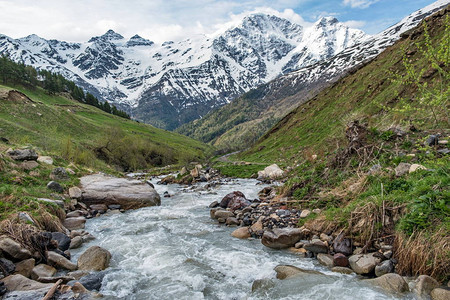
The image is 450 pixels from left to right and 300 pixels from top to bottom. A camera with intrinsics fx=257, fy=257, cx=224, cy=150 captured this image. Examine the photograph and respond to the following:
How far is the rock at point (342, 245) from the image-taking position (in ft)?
32.8

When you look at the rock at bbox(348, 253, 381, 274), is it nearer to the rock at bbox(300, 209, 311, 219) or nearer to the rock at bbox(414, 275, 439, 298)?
the rock at bbox(414, 275, 439, 298)

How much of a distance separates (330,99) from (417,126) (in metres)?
53.5

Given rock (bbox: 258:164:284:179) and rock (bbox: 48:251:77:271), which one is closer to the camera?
rock (bbox: 48:251:77:271)

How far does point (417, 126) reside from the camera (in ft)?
56.3

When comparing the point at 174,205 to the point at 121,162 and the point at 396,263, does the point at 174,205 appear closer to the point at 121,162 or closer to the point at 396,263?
the point at 396,263

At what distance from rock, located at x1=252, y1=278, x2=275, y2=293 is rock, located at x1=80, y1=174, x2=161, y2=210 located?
15295mm

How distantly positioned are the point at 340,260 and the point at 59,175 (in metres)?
21.1

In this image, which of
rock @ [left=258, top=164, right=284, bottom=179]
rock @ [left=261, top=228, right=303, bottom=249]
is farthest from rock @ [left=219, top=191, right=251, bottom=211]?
rock @ [left=258, top=164, right=284, bottom=179]

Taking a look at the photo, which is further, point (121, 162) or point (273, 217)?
point (121, 162)

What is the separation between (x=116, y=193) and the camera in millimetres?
21688

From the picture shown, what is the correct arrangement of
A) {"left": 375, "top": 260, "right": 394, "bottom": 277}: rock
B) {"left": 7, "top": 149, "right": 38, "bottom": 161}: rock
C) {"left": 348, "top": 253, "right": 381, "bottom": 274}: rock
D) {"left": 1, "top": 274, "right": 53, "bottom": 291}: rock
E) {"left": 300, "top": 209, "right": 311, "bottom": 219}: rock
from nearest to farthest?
{"left": 1, "top": 274, "right": 53, "bottom": 291}: rock, {"left": 375, "top": 260, "right": 394, "bottom": 277}: rock, {"left": 348, "top": 253, "right": 381, "bottom": 274}: rock, {"left": 300, "top": 209, "right": 311, "bottom": 219}: rock, {"left": 7, "top": 149, "right": 38, "bottom": 161}: rock

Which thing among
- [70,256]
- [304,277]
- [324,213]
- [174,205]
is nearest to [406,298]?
[304,277]

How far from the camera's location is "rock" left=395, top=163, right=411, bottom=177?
39.5 feet

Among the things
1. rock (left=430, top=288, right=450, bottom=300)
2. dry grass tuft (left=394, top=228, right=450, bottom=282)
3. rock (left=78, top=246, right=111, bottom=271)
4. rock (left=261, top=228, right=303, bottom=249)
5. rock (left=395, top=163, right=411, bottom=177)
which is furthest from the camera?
rock (left=395, top=163, right=411, bottom=177)
